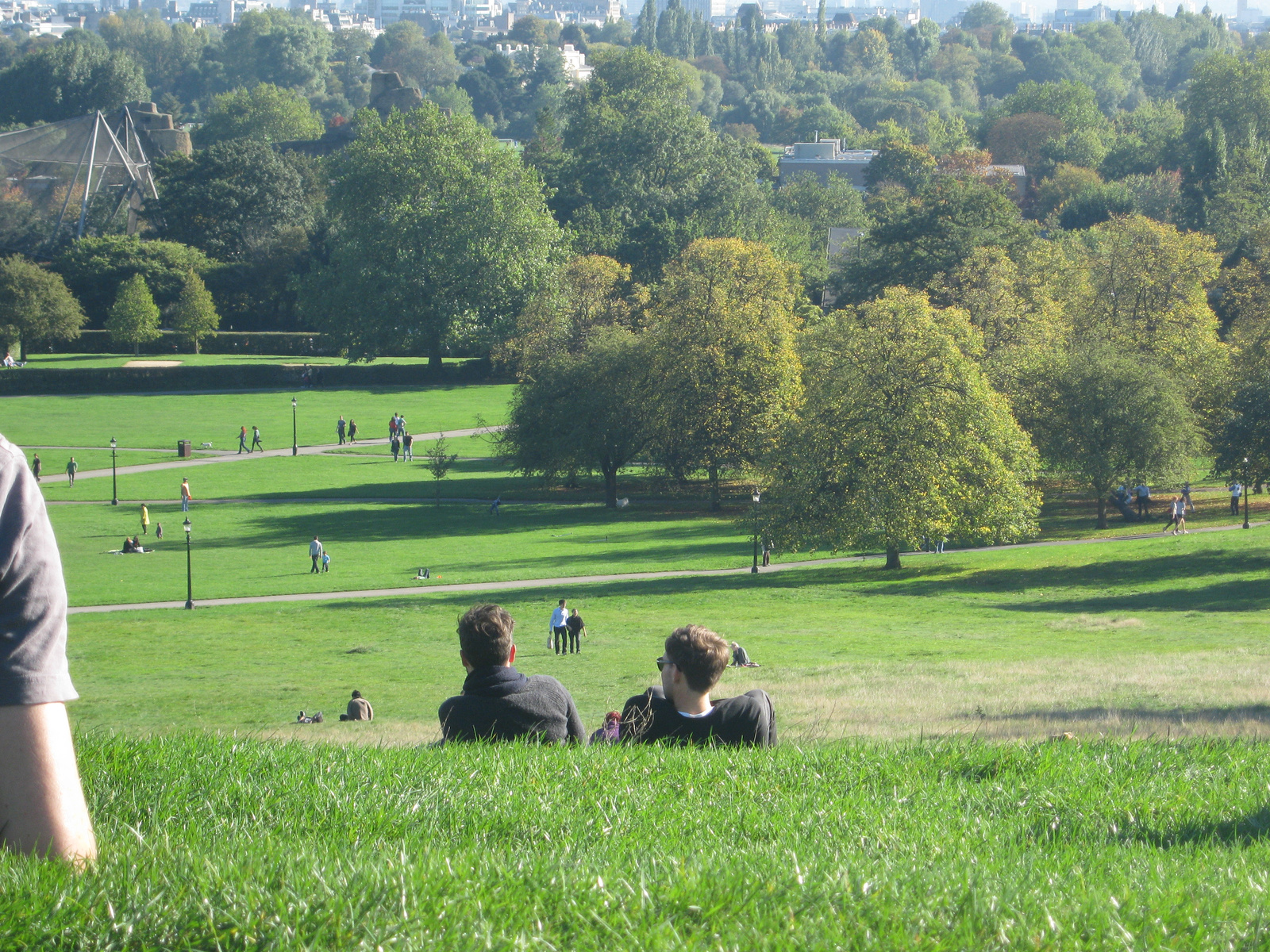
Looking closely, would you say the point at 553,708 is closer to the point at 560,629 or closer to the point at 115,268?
the point at 560,629

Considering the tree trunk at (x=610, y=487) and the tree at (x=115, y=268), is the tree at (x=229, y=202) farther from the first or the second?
the tree trunk at (x=610, y=487)

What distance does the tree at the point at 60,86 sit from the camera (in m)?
156

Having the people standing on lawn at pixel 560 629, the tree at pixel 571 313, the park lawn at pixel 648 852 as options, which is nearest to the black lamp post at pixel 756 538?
the people standing on lawn at pixel 560 629

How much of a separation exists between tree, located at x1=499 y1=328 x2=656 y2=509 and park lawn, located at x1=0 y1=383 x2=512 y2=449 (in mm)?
15557

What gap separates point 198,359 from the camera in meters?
81.2

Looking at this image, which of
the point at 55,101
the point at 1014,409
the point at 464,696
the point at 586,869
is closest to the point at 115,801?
the point at 586,869

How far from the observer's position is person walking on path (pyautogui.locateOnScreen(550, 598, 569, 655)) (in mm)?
25938

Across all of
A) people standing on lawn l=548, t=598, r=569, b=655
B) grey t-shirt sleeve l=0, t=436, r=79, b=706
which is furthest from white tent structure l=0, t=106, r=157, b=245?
grey t-shirt sleeve l=0, t=436, r=79, b=706

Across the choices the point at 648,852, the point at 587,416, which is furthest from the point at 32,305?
the point at 648,852

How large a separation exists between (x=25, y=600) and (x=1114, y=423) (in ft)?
140

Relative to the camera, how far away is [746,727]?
21.9 feet

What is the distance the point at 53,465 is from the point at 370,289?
25.1m

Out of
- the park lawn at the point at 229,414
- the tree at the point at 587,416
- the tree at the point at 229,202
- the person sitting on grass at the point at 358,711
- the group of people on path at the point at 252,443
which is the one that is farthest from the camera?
the tree at the point at 229,202

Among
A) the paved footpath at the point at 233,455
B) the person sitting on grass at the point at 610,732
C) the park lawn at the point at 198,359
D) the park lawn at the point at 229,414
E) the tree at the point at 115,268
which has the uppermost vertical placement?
the tree at the point at 115,268
